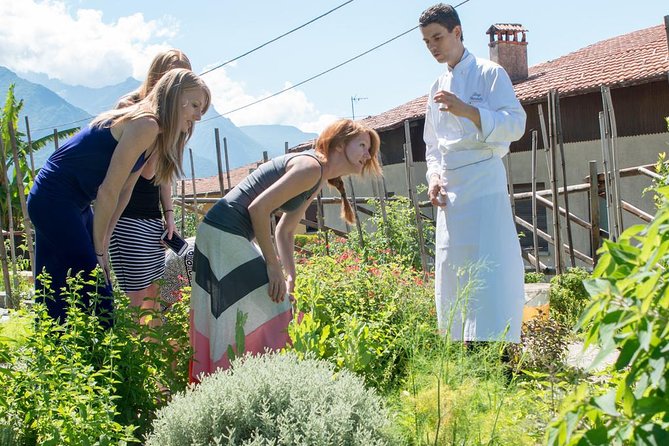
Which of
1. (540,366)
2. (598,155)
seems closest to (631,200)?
(598,155)

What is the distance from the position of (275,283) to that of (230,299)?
0.19m

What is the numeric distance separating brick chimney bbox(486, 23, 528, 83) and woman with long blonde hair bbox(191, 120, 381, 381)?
1935cm

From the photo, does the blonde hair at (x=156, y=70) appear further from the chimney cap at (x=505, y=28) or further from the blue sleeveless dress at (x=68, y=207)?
the chimney cap at (x=505, y=28)

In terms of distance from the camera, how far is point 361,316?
3645 mm

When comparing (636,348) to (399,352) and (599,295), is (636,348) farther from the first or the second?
(399,352)

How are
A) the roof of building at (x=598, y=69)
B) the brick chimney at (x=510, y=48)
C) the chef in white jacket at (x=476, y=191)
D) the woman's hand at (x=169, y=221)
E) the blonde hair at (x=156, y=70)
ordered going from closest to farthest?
the blonde hair at (x=156, y=70) → the chef in white jacket at (x=476, y=191) → the woman's hand at (x=169, y=221) → the roof of building at (x=598, y=69) → the brick chimney at (x=510, y=48)

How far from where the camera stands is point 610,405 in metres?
1.17

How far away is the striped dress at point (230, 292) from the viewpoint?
3094 mm

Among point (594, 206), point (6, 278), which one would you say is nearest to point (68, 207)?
point (6, 278)

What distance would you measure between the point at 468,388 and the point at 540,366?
1.42 m

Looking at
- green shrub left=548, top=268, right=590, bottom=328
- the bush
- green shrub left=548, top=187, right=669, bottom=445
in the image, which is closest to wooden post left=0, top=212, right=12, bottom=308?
green shrub left=548, top=268, right=590, bottom=328

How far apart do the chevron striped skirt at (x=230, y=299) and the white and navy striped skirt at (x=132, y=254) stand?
2.60 ft

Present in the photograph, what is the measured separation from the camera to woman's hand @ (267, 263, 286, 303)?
3.15 m

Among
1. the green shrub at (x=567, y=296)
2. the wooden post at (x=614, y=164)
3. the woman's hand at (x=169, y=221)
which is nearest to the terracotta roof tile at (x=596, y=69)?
the wooden post at (x=614, y=164)
